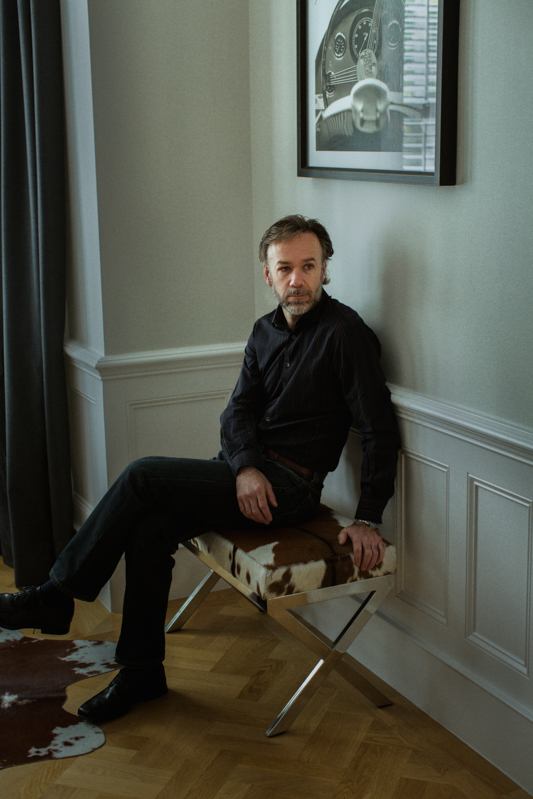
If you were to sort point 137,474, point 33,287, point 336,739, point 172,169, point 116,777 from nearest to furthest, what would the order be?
point 116,777
point 336,739
point 137,474
point 172,169
point 33,287

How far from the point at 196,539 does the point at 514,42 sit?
1534 mm

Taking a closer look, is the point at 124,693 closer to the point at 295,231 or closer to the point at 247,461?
the point at 247,461

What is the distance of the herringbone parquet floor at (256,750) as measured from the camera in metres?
1.96

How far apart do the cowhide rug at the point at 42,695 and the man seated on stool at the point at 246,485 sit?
0.09m

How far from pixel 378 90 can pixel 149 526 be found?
1330 mm

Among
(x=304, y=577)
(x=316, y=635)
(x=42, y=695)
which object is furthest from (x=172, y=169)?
(x=42, y=695)

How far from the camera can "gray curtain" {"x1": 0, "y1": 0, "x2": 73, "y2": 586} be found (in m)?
2.78

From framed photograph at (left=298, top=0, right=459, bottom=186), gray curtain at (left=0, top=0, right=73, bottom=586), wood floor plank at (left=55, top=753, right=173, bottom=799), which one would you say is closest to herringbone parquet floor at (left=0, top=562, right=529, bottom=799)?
wood floor plank at (left=55, top=753, right=173, bottom=799)

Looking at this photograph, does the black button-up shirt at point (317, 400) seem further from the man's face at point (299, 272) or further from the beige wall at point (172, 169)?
the beige wall at point (172, 169)

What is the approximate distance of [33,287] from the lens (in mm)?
2988

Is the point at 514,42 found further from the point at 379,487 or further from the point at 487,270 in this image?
the point at 379,487

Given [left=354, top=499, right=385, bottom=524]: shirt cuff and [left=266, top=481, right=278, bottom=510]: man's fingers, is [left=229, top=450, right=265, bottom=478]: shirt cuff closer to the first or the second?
[left=266, top=481, right=278, bottom=510]: man's fingers

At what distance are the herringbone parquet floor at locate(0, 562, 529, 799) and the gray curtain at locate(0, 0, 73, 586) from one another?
2.73 ft

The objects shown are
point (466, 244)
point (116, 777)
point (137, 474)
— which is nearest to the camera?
point (466, 244)
